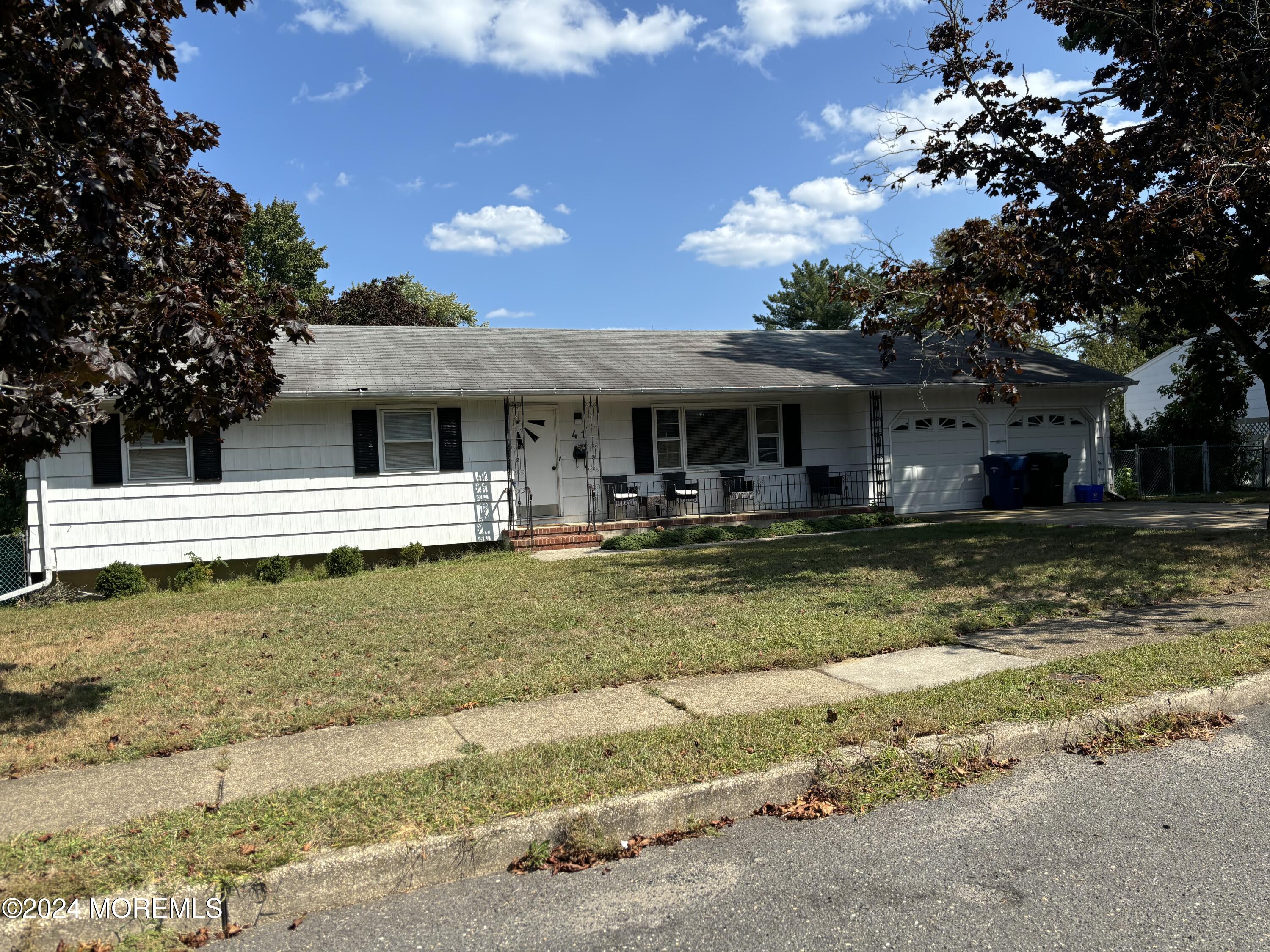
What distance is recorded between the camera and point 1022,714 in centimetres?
519

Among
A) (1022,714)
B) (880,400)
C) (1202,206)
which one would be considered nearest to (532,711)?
(1022,714)

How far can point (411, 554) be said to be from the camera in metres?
14.5

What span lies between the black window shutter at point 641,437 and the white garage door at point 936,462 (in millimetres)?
5093

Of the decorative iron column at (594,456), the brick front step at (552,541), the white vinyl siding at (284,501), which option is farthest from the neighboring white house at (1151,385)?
the white vinyl siding at (284,501)

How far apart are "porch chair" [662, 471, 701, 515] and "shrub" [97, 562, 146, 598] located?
336 inches

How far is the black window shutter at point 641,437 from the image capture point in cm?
1675

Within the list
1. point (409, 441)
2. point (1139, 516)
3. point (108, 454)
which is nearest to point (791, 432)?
point (1139, 516)

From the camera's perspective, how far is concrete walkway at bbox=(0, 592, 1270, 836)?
449 cm

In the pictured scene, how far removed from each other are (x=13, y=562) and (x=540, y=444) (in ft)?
26.4

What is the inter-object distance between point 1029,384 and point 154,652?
16.5 m

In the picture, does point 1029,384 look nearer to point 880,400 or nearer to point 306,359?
point 880,400

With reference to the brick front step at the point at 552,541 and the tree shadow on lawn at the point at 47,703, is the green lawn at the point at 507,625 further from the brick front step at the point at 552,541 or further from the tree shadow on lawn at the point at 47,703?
the brick front step at the point at 552,541

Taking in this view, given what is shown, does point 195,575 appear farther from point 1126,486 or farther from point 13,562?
point 1126,486

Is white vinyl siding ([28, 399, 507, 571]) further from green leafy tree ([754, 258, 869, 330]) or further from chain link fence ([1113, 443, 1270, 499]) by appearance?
green leafy tree ([754, 258, 869, 330])
